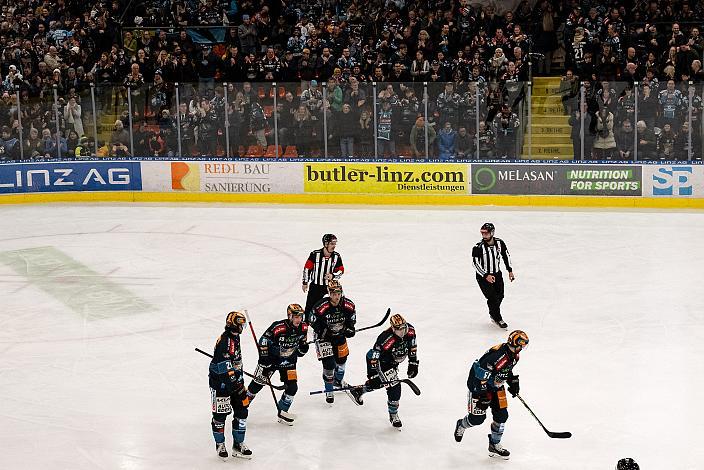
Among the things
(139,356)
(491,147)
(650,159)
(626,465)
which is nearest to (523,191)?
(491,147)

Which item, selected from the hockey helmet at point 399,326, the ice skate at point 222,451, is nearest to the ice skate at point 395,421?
the hockey helmet at point 399,326

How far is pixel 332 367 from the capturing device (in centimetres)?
976

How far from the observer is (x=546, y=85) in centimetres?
1966

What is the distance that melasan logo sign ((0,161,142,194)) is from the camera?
21.2 meters

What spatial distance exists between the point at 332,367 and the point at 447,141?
10766mm

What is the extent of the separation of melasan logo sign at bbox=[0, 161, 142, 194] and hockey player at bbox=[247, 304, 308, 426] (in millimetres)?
12900

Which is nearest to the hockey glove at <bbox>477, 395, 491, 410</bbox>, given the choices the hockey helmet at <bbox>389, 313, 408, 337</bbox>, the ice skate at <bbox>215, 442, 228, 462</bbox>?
the hockey helmet at <bbox>389, 313, 408, 337</bbox>

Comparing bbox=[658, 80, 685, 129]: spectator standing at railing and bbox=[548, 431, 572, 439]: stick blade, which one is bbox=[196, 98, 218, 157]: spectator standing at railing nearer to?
bbox=[658, 80, 685, 129]: spectator standing at railing

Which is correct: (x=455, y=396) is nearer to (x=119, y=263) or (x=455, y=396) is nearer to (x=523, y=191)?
(x=119, y=263)

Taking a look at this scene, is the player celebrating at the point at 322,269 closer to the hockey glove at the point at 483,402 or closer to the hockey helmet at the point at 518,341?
the hockey glove at the point at 483,402

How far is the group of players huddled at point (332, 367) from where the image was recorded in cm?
836

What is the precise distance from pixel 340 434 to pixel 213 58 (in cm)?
1413

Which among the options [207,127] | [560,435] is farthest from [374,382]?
[207,127]

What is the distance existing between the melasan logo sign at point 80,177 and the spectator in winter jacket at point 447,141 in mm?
6090
